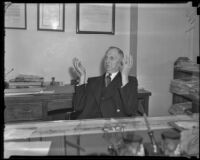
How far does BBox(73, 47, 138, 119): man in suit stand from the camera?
1324mm

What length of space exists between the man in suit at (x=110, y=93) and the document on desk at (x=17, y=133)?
51 cm

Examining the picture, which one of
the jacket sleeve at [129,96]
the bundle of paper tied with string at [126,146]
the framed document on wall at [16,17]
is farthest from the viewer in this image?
the framed document on wall at [16,17]

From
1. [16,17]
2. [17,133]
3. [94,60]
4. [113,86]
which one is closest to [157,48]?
[94,60]

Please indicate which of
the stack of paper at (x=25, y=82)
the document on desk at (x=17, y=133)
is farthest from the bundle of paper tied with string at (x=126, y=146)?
the stack of paper at (x=25, y=82)

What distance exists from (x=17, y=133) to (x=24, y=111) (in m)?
0.83

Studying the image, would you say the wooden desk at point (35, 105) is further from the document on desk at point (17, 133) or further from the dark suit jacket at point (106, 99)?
the document on desk at point (17, 133)

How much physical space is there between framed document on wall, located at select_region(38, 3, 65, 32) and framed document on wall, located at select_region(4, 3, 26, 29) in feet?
0.40

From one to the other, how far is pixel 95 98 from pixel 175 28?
0.85 metres

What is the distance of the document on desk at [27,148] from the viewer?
626 mm

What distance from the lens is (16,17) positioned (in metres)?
1.88

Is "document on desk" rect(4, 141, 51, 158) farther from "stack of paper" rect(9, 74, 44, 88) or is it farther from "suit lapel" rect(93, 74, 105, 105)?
"stack of paper" rect(9, 74, 44, 88)

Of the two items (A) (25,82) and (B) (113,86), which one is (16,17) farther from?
A: (B) (113,86)

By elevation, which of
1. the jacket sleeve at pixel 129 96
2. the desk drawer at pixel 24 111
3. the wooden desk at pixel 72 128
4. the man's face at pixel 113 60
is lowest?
the desk drawer at pixel 24 111

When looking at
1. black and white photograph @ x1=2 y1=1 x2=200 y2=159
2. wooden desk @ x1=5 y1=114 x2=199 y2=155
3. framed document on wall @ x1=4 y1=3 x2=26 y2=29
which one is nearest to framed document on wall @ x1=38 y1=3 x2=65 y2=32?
black and white photograph @ x1=2 y1=1 x2=200 y2=159
